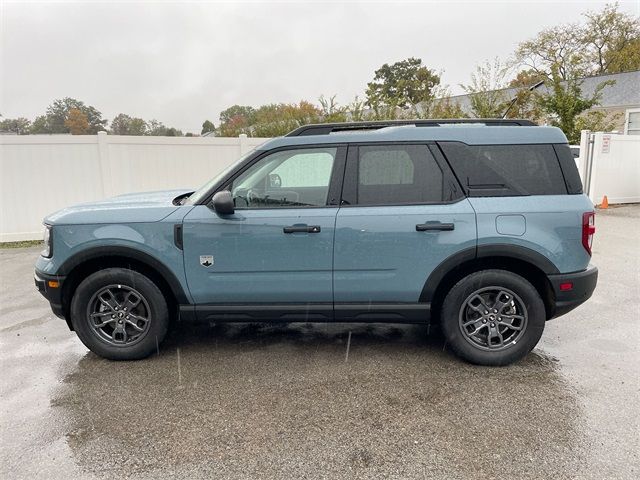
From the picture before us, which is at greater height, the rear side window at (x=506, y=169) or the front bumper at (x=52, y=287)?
the rear side window at (x=506, y=169)

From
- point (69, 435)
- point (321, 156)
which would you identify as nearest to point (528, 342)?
point (321, 156)

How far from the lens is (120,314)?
12.2 ft

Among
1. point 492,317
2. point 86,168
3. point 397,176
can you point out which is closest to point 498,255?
point 492,317

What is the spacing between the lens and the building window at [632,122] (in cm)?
2188

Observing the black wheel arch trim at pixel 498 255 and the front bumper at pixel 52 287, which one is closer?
the black wheel arch trim at pixel 498 255

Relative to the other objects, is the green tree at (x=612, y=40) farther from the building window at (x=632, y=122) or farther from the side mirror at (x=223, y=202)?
the side mirror at (x=223, y=202)

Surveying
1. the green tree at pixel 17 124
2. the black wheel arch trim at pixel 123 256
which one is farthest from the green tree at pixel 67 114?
the black wheel arch trim at pixel 123 256

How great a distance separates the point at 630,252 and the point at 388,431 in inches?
273

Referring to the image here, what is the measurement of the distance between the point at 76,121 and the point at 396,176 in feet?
212

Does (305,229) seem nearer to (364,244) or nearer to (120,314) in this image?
(364,244)

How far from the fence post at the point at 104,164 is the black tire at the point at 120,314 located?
19.7 ft

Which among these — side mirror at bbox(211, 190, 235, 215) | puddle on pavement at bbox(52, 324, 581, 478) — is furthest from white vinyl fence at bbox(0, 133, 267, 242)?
side mirror at bbox(211, 190, 235, 215)

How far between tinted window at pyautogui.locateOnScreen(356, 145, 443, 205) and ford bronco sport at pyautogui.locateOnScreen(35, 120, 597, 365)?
0.01 metres

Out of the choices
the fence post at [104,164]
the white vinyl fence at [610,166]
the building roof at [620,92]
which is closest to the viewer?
the fence post at [104,164]
